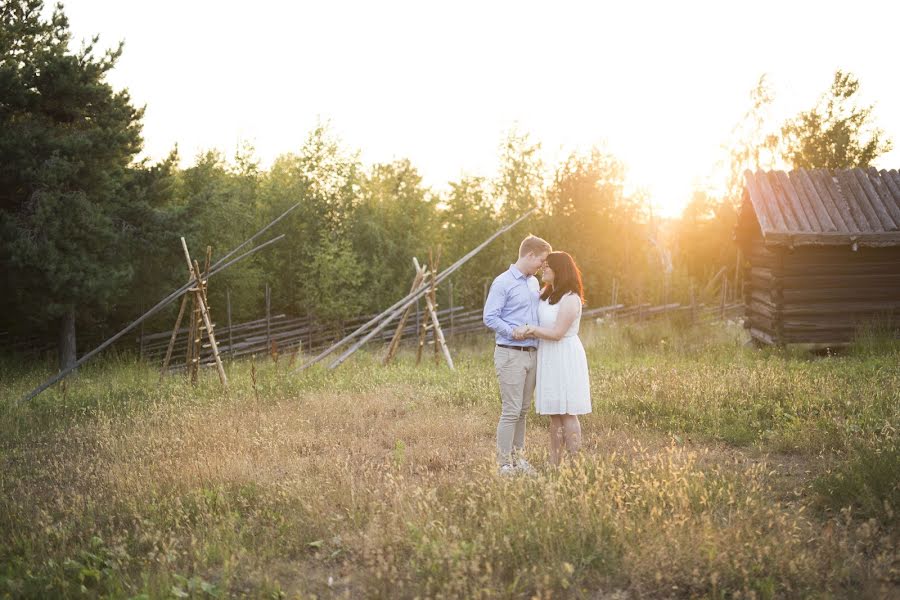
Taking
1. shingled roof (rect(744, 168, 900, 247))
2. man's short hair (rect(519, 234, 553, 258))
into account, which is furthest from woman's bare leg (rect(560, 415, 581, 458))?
shingled roof (rect(744, 168, 900, 247))

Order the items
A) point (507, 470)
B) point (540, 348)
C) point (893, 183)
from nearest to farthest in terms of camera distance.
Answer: point (507, 470) < point (540, 348) < point (893, 183)

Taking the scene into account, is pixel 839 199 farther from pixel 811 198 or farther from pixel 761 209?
pixel 761 209

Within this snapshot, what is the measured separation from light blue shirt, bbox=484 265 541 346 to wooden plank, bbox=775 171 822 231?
911 cm

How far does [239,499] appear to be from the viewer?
16.9ft

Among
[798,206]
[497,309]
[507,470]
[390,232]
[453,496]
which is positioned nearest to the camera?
[453,496]

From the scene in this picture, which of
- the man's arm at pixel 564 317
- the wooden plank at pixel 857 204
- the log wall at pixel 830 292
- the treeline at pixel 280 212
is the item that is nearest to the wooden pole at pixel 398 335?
the treeline at pixel 280 212

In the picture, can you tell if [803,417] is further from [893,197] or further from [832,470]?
[893,197]

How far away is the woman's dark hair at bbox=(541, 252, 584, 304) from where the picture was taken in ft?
17.6

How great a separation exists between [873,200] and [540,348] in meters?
11.2

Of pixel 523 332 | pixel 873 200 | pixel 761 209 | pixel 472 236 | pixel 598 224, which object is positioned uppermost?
pixel 598 224

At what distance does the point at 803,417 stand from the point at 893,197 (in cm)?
886

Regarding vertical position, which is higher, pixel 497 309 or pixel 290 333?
pixel 497 309

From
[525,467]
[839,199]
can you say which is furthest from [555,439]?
[839,199]

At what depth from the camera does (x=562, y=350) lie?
17.7ft
